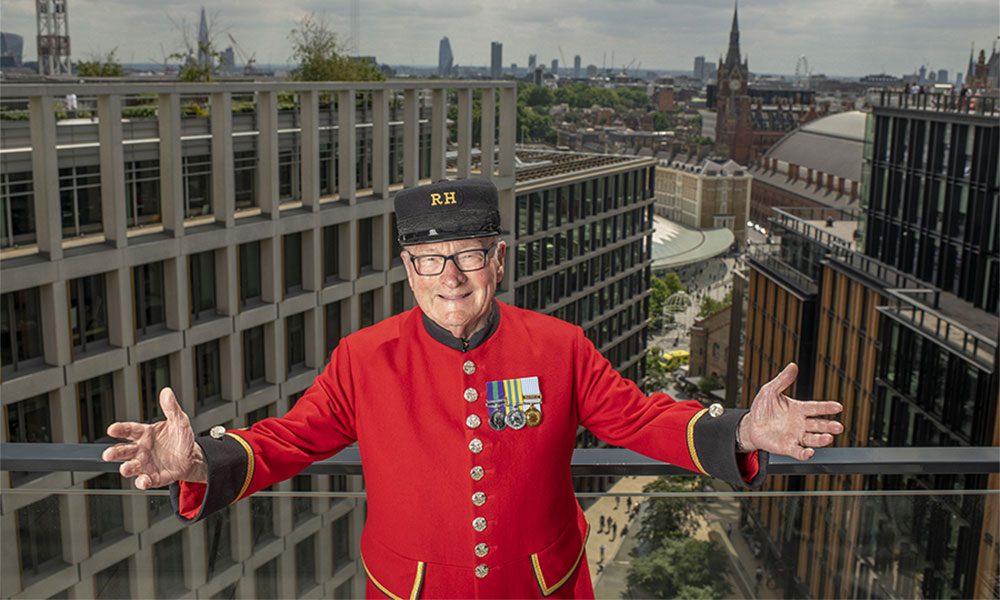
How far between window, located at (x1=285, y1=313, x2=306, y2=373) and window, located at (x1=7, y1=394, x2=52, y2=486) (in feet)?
19.3

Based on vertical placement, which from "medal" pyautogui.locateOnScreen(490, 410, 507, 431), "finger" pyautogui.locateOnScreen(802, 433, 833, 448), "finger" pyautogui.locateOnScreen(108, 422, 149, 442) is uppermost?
"finger" pyautogui.locateOnScreen(108, 422, 149, 442)

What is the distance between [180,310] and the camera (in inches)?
770

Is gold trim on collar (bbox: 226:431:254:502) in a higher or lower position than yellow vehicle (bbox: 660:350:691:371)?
higher

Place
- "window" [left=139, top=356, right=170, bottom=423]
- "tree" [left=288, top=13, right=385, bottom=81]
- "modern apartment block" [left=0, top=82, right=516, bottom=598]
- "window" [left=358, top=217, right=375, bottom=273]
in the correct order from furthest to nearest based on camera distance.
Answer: "tree" [left=288, top=13, right=385, bottom=81] < "window" [left=358, top=217, right=375, bottom=273] < "window" [left=139, top=356, right=170, bottom=423] < "modern apartment block" [left=0, top=82, right=516, bottom=598]

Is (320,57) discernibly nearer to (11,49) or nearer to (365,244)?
(365,244)

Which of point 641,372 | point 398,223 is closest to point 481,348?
point 398,223

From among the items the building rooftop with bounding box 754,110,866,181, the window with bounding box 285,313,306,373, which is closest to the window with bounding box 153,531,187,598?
the window with bounding box 285,313,306,373

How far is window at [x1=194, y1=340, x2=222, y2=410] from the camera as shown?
20.6 meters

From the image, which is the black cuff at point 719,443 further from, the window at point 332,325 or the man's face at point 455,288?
the window at point 332,325

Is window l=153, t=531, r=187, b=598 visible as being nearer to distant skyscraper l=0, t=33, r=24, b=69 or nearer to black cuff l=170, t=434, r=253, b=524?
black cuff l=170, t=434, r=253, b=524

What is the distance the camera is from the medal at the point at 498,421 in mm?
2783

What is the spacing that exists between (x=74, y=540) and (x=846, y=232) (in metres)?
46.1

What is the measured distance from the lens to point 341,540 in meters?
3.78

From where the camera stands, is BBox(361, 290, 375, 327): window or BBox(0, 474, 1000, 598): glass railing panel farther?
BBox(361, 290, 375, 327): window
